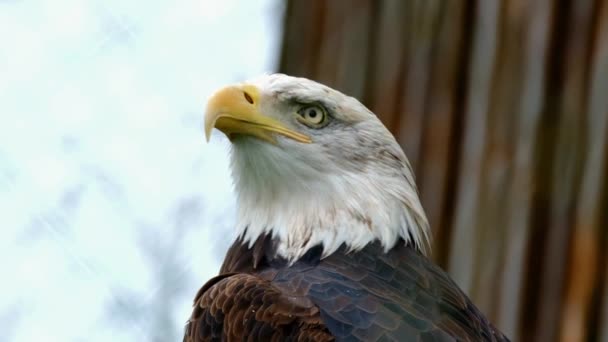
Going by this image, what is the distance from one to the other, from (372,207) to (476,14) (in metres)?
1.02

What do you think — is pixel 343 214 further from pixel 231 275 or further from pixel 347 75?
pixel 347 75

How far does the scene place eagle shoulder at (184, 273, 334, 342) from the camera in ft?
15.8

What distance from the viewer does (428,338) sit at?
482 centimetres

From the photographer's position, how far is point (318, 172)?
5.50m

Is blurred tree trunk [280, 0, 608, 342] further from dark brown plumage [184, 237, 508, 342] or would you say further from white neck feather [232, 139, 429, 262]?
dark brown plumage [184, 237, 508, 342]

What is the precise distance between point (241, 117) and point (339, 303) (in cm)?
70

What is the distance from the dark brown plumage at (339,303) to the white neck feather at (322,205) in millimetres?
63

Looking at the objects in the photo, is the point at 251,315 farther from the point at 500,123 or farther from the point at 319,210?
the point at 500,123

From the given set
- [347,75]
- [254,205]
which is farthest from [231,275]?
[347,75]

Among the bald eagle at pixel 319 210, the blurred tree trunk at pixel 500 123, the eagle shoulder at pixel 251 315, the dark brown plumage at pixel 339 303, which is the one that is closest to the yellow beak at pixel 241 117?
the bald eagle at pixel 319 210

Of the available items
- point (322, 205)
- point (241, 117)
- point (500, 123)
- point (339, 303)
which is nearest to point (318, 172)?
point (322, 205)

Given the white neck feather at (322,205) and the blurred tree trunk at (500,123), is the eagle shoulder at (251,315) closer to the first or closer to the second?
the white neck feather at (322,205)

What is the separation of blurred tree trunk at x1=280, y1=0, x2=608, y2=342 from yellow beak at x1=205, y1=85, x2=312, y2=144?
81cm

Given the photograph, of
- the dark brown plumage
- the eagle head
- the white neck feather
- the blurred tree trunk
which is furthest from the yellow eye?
the blurred tree trunk
